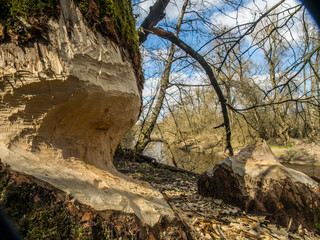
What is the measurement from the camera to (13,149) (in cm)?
112

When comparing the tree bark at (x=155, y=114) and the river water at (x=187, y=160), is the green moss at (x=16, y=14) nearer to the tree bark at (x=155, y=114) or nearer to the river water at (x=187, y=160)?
the tree bark at (x=155, y=114)

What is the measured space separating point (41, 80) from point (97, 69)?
34 cm

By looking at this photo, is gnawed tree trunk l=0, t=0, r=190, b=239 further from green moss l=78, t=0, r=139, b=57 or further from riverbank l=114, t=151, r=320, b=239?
riverbank l=114, t=151, r=320, b=239

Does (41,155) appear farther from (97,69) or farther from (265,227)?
(265,227)

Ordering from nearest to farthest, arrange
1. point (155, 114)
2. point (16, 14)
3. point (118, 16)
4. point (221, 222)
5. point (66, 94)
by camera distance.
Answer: point (16, 14) < point (66, 94) < point (118, 16) < point (221, 222) < point (155, 114)

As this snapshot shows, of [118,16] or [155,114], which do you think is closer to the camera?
[118,16]

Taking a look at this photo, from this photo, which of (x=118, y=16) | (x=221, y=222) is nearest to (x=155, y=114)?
(x=221, y=222)

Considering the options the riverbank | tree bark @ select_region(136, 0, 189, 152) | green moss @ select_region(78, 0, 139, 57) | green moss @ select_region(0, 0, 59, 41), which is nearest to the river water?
tree bark @ select_region(136, 0, 189, 152)

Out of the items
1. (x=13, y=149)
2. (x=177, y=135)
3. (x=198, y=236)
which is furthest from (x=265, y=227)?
(x=177, y=135)

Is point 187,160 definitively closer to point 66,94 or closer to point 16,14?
point 66,94

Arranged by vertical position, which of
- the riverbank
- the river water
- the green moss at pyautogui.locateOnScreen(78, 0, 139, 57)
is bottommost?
the riverbank

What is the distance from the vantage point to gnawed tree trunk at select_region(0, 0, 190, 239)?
1067 mm

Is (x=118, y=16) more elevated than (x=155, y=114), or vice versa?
(x=155, y=114)

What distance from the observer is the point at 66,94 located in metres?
1.18
